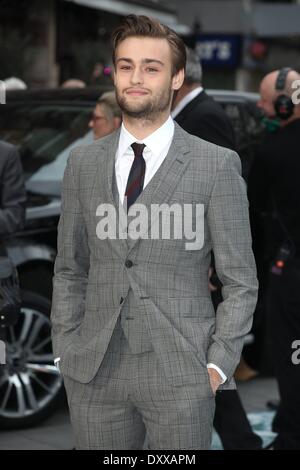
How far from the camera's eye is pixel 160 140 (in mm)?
3432

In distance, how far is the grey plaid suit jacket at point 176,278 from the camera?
3.31 m

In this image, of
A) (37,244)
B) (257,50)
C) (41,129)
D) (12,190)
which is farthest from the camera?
(257,50)

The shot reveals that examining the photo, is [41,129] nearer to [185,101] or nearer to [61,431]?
[185,101]

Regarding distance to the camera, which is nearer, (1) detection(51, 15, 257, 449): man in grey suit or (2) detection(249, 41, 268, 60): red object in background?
(1) detection(51, 15, 257, 449): man in grey suit

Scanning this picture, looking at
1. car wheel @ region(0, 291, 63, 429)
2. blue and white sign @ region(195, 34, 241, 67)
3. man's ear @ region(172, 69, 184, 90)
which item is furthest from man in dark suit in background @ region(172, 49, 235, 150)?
blue and white sign @ region(195, 34, 241, 67)

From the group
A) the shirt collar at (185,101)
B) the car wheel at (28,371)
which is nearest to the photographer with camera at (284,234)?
the shirt collar at (185,101)

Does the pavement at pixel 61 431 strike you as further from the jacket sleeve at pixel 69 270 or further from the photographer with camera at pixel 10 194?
the jacket sleeve at pixel 69 270

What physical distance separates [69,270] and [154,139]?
21.8 inches

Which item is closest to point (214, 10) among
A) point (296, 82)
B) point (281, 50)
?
point (281, 50)

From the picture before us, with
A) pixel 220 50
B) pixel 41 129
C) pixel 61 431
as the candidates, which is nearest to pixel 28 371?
pixel 61 431

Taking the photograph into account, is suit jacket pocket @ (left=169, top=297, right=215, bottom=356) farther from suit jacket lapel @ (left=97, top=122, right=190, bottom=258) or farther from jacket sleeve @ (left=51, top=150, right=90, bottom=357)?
jacket sleeve @ (left=51, top=150, right=90, bottom=357)

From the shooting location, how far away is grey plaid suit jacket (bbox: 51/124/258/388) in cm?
331

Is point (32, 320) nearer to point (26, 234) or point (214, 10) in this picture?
point (26, 234)

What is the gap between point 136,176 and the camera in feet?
11.2
